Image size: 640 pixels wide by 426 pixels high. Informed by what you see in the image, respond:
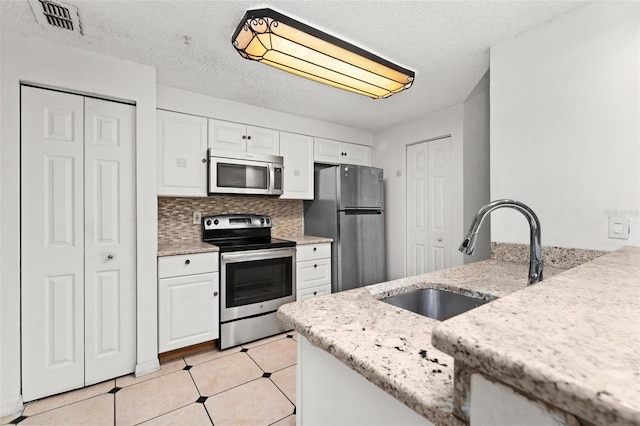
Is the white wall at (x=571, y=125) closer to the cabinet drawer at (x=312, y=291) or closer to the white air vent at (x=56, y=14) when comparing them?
the cabinet drawer at (x=312, y=291)

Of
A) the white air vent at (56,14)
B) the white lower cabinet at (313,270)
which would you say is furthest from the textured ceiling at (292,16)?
the white lower cabinet at (313,270)

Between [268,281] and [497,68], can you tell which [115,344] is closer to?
[268,281]

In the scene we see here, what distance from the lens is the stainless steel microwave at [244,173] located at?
9.01 ft

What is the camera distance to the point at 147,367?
219 centimetres

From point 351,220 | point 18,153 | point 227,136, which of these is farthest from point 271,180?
point 18,153

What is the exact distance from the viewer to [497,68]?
1878 millimetres

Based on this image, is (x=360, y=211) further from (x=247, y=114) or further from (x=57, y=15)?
(x=57, y=15)

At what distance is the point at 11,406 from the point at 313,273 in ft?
7.75

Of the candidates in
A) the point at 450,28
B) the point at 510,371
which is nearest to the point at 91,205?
the point at 510,371

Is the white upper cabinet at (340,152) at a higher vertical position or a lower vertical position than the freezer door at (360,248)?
higher

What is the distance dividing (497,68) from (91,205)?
2.93 m

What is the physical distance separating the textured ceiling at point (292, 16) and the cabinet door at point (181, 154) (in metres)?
0.32

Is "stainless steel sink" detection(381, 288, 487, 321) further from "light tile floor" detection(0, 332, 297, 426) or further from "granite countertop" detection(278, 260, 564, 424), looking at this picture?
"light tile floor" detection(0, 332, 297, 426)

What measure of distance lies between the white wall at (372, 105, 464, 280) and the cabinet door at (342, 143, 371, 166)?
10 cm
